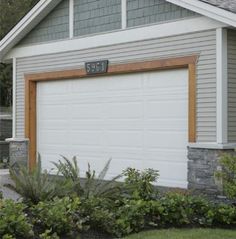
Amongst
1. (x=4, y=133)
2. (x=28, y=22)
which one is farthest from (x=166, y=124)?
(x=4, y=133)

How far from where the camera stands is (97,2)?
1429 cm

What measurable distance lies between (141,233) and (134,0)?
21.5 ft

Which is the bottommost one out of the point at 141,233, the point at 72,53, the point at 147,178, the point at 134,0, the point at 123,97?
the point at 141,233

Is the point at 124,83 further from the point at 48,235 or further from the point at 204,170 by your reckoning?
the point at 48,235

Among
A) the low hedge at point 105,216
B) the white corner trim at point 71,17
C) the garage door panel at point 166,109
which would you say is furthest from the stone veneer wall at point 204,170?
the white corner trim at point 71,17

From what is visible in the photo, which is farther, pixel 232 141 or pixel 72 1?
pixel 72 1

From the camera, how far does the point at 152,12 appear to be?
12.9 metres

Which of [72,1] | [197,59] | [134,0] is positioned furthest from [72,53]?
[197,59]

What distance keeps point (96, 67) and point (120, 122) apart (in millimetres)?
1460

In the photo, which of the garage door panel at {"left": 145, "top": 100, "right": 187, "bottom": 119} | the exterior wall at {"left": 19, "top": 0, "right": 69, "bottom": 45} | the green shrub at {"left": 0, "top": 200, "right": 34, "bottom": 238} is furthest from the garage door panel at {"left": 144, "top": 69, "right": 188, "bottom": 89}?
the green shrub at {"left": 0, "top": 200, "right": 34, "bottom": 238}

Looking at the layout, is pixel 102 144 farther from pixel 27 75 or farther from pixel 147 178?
pixel 147 178

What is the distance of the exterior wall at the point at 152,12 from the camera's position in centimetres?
1239

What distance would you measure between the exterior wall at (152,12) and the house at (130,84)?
0.02 m

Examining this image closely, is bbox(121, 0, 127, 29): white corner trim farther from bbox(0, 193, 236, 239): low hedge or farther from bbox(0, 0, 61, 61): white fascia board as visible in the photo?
bbox(0, 193, 236, 239): low hedge
